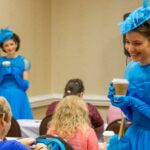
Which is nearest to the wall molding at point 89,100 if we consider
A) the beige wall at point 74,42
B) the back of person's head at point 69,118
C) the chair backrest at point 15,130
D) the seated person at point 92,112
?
the beige wall at point 74,42

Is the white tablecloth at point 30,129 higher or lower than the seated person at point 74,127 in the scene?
lower

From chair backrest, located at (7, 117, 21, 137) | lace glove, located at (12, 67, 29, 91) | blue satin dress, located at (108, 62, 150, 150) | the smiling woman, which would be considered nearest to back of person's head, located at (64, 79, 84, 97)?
chair backrest, located at (7, 117, 21, 137)

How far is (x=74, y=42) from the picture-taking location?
21.2 feet

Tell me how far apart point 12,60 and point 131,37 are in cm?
323

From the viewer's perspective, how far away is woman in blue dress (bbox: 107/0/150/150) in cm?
181

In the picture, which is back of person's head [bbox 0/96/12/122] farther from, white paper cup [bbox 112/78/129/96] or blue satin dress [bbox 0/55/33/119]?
blue satin dress [bbox 0/55/33/119]

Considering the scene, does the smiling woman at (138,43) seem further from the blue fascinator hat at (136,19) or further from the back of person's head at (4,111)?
the back of person's head at (4,111)

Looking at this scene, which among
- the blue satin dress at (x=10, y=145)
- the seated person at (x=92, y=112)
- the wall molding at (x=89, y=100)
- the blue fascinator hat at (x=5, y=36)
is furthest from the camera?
the wall molding at (x=89, y=100)

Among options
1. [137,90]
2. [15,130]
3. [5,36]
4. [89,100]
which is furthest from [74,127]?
[89,100]

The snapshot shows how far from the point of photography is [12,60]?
489cm

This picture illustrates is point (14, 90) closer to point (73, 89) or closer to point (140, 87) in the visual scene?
point (73, 89)

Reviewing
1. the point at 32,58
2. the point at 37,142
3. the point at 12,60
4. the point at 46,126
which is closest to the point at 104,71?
the point at 32,58

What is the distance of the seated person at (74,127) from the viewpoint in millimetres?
3018

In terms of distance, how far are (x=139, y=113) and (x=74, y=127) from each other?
→ 1270 millimetres
